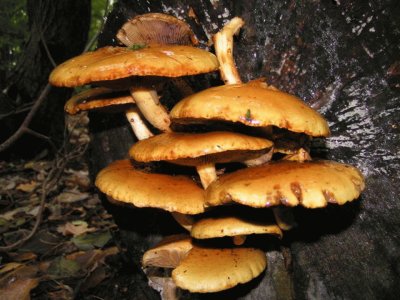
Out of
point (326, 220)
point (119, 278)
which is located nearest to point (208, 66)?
point (326, 220)

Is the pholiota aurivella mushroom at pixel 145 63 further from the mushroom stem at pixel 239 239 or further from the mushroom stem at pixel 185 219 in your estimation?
the mushroom stem at pixel 239 239

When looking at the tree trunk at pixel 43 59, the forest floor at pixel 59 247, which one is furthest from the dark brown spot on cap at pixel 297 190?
the tree trunk at pixel 43 59

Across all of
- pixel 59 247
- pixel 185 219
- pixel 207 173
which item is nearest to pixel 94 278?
pixel 59 247

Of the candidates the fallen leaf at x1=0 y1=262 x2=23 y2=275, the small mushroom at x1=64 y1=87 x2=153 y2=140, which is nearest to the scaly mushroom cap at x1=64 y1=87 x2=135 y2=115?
the small mushroom at x1=64 y1=87 x2=153 y2=140

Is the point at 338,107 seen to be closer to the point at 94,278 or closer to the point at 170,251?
the point at 170,251

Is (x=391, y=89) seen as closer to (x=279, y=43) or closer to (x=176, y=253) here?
(x=279, y=43)

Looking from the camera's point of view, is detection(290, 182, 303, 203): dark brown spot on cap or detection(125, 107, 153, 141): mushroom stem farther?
detection(125, 107, 153, 141): mushroom stem

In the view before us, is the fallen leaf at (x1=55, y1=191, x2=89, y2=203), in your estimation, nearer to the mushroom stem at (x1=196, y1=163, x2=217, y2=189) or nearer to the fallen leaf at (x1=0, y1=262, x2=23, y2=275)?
the fallen leaf at (x1=0, y1=262, x2=23, y2=275)
